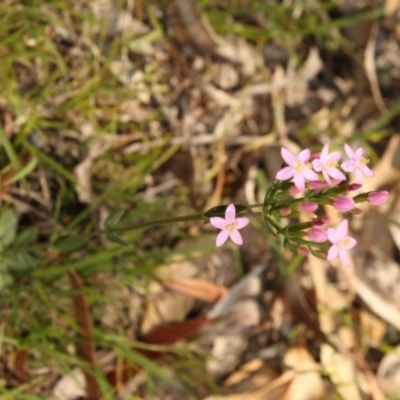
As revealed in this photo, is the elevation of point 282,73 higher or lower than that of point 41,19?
lower

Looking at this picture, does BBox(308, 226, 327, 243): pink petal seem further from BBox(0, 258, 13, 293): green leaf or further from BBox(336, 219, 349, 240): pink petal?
BBox(0, 258, 13, 293): green leaf

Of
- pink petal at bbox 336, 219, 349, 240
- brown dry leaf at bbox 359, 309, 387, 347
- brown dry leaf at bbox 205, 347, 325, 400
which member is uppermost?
pink petal at bbox 336, 219, 349, 240

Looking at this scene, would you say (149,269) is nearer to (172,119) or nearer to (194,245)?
(194,245)

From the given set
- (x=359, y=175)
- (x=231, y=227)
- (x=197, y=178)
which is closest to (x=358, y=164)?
(x=359, y=175)

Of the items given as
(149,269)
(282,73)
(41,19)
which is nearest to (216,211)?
(149,269)

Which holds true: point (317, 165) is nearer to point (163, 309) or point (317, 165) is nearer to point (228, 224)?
point (228, 224)

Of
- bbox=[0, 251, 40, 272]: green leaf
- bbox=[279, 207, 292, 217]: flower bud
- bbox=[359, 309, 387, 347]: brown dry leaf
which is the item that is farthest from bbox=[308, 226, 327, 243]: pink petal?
bbox=[359, 309, 387, 347]: brown dry leaf

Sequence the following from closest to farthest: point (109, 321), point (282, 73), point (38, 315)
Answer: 1. point (38, 315)
2. point (109, 321)
3. point (282, 73)
